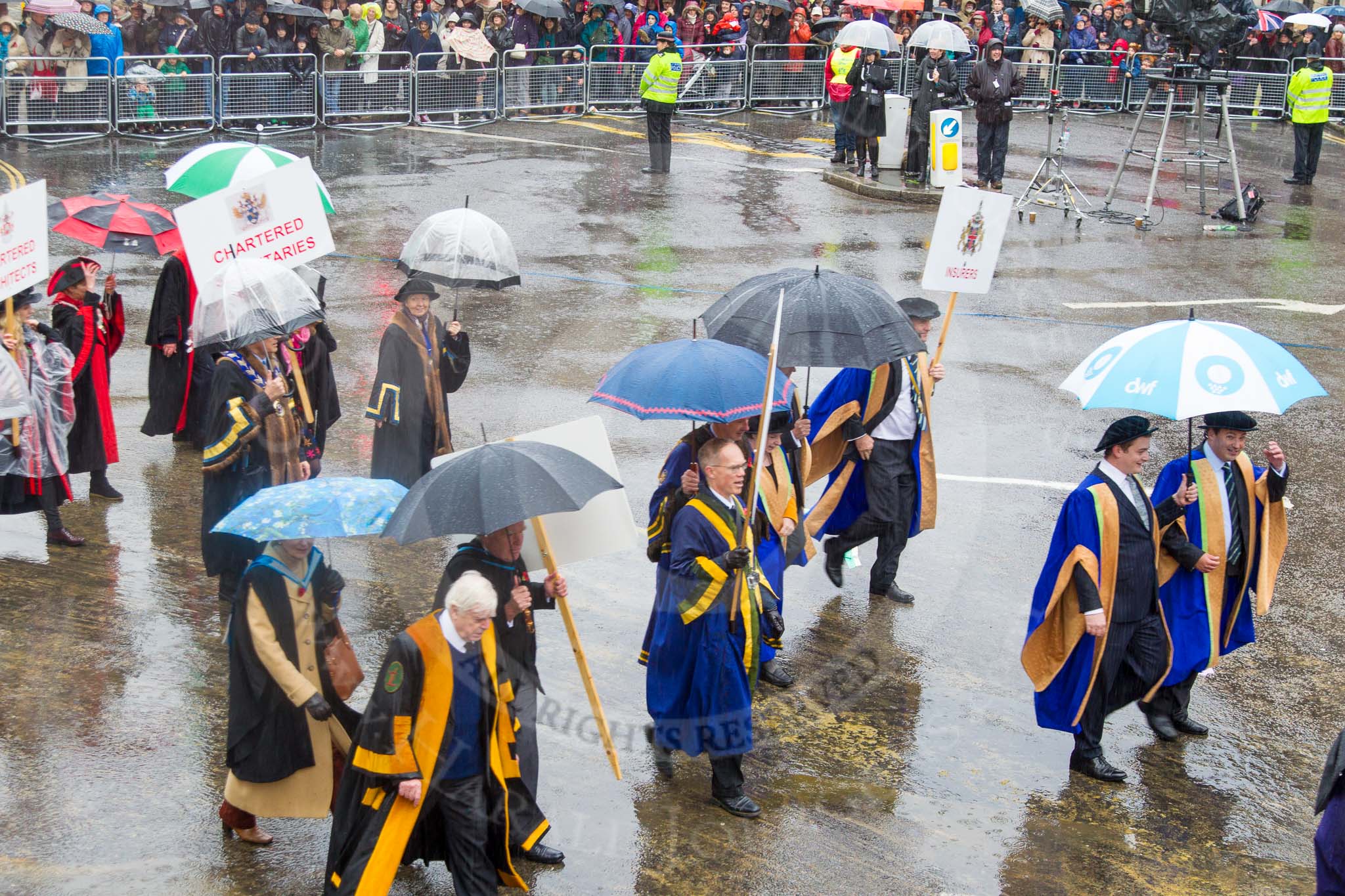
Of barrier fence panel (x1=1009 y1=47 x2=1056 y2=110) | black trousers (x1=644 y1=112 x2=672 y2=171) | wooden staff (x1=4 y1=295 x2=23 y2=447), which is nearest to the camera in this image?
wooden staff (x1=4 y1=295 x2=23 y2=447)

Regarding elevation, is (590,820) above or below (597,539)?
below

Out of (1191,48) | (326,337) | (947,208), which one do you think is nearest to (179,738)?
(326,337)

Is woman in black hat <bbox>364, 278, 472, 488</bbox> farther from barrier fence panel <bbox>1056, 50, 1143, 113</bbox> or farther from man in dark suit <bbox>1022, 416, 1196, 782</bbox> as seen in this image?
barrier fence panel <bbox>1056, 50, 1143, 113</bbox>

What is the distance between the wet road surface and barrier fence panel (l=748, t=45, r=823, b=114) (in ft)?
40.3

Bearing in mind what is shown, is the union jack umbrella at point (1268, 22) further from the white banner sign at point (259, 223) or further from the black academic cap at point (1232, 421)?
the white banner sign at point (259, 223)

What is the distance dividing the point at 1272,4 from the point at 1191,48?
9.78 metres

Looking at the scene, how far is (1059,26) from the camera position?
2772 cm

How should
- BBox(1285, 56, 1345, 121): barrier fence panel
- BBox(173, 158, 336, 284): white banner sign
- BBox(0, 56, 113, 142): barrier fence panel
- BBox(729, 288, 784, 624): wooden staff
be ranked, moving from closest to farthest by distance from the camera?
BBox(729, 288, 784, 624): wooden staff, BBox(173, 158, 336, 284): white banner sign, BBox(0, 56, 113, 142): barrier fence panel, BBox(1285, 56, 1345, 121): barrier fence panel

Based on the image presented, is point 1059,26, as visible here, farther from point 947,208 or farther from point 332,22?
point 947,208

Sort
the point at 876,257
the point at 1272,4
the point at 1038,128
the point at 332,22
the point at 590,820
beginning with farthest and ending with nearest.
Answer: the point at 1272,4 < the point at 1038,128 < the point at 332,22 < the point at 876,257 < the point at 590,820

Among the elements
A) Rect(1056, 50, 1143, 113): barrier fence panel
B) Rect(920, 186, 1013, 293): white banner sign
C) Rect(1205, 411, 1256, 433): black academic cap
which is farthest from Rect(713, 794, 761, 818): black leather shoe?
Rect(1056, 50, 1143, 113): barrier fence panel

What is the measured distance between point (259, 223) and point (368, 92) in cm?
1482

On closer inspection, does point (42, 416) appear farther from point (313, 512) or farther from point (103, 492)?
point (313, 512)

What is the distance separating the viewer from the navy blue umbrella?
645 cm
